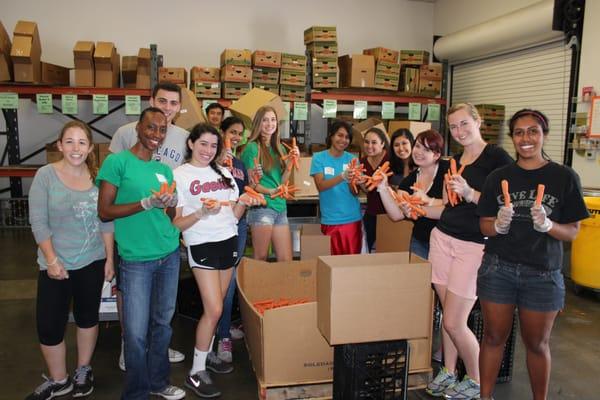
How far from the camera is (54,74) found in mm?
6383

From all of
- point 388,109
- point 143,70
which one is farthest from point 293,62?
point 143,70

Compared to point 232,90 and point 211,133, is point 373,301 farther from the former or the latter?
point 232,90

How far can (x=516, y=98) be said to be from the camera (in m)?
6.50

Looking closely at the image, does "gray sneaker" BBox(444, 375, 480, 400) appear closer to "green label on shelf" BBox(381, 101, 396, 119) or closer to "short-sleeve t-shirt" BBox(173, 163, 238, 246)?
"short-sleeve t-shirt" BBox(173, 163, 238, 246)

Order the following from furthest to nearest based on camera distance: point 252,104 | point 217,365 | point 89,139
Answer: point 252,104
point 217,365
point 89,139

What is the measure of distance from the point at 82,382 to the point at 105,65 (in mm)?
4776

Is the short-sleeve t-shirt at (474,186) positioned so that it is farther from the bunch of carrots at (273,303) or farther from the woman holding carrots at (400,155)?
the woman holding carrots at (400,155)

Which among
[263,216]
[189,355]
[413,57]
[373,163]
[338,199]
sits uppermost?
[413,57]

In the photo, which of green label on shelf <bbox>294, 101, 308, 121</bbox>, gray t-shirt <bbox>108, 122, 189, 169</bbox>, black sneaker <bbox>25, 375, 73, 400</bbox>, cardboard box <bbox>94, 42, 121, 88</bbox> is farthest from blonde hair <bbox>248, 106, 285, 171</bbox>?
cardboard box <bbox>94, 42, 121, 88</bbox>

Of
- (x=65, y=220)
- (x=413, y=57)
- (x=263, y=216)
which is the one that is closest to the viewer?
(x=65, y=220)

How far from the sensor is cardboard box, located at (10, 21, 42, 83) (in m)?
5.77

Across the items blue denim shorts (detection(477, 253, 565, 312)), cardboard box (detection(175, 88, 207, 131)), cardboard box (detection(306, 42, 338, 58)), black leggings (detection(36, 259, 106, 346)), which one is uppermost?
cardboard box (detection(306, 42, 338, 58))

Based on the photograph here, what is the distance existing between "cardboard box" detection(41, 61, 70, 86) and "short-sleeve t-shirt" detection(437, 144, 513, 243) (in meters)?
5.76

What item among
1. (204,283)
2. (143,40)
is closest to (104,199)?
(204,283)
